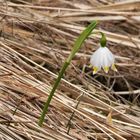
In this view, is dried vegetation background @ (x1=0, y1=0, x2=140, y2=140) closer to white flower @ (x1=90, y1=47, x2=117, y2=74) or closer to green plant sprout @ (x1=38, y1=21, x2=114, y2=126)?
green plant sprout @ (x1=38, y1=21, x2=114, y2=126)

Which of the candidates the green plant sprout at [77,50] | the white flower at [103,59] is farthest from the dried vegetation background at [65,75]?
the white flower at [103,59]

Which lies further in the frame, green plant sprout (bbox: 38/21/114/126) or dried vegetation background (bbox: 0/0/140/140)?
dried vegetation background (bbox: 0/0/140/140)

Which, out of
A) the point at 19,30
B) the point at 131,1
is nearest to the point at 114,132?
the point at 19,30

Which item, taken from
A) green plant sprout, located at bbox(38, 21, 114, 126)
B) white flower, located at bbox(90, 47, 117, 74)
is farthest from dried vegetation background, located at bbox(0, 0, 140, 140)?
white flower, located at bbox(90, 47, 117, 74)

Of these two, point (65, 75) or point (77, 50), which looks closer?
point (77, 50)

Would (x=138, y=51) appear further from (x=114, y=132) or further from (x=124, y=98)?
(x=114, y=132)

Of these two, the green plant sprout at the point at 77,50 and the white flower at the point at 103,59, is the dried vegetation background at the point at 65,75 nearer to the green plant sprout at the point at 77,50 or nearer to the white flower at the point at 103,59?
the green plant sprout at the point at 77,50

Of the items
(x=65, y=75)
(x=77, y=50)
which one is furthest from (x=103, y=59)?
(x=65, y=75)

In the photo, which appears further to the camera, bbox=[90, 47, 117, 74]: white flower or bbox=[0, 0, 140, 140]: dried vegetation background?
bbox=[0, 0, 140, 140]: dried vegetation background

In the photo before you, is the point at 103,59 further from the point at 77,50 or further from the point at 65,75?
the point at 65,75
